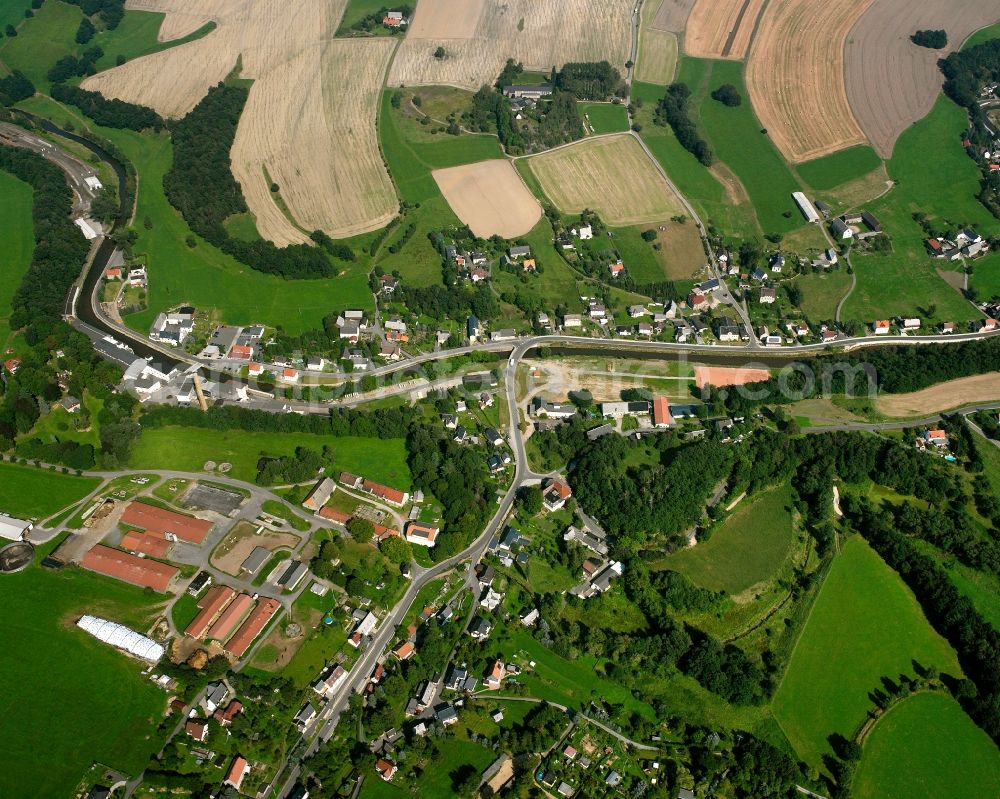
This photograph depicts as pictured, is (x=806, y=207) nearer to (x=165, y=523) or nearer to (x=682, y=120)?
(x=682, y=120)

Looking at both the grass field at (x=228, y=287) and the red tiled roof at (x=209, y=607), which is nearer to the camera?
the red tiled roof at (x=209, y=607)

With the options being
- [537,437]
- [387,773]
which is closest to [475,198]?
[537,437]

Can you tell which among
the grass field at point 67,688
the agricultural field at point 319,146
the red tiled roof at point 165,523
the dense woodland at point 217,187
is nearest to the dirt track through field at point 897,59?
the agricultural field at point 319,146

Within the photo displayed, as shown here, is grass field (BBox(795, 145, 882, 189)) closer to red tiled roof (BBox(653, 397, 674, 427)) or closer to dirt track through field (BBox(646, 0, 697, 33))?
dirt track through field (BBox(646, 0, 697, 33))

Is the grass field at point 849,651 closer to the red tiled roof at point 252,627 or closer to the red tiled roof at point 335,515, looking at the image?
the red tiled roof at point 335,515

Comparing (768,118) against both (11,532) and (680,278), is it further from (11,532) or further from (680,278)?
(11,532)

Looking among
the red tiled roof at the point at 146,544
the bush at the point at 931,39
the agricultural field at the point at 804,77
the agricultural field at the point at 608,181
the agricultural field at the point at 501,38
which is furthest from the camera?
the bush at the point at 931,39
